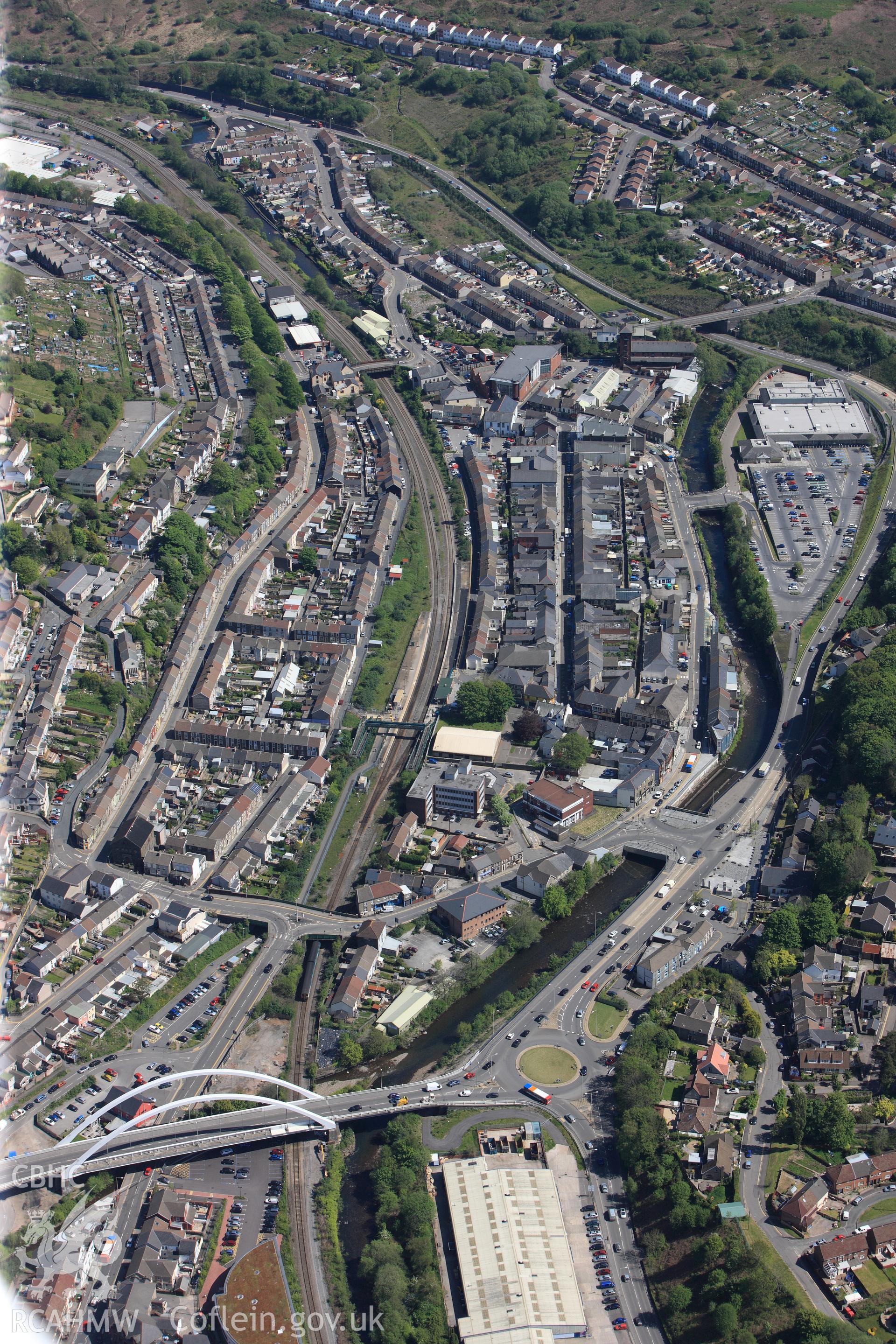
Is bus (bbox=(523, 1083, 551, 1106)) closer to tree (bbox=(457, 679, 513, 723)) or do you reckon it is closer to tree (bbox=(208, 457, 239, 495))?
tree (bbox=(457, 679, 513, 723))

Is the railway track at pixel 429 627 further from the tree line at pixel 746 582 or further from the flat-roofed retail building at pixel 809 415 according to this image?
the flat-roofed retail building at pixel 809 415

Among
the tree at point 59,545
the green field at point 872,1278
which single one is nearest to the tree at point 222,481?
the tree at point 59,545

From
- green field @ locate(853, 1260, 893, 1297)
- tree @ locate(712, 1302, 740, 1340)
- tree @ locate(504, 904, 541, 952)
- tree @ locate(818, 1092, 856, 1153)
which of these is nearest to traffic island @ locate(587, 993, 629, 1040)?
tree @ locate(504, 904, 541, 952)

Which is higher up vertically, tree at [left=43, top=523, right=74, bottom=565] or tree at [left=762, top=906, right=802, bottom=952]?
tree at [left=762, top=906, right=802, bottom=952]

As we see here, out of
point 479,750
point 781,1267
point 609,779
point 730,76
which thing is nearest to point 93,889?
point 479,750

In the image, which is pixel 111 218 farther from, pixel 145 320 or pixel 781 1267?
pixel 781 1267

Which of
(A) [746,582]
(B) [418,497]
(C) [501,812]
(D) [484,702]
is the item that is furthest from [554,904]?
(B) [418,497]

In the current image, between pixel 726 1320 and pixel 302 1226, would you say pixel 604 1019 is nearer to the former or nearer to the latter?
pixel 726 1320
